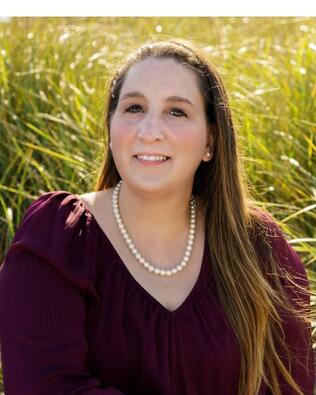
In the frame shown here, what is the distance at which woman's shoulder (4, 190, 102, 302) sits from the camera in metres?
2.41

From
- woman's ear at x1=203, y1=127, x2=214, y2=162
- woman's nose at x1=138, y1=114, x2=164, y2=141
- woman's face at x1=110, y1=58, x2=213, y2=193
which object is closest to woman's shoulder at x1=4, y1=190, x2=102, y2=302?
woman's face at x1=110, y1=58, x2=213, y2=193

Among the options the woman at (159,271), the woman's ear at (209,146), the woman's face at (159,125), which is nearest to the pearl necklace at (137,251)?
the woman at (159,271)

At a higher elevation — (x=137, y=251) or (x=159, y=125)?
(x=159, y=125)

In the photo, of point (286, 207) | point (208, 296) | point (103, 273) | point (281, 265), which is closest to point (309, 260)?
point (286, 207)

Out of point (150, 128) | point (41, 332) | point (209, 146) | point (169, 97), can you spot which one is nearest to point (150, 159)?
point (150, 128)

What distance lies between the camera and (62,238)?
8.02 ft

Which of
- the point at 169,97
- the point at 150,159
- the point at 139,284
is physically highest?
the point at 169,97

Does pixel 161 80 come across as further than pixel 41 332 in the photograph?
Yes

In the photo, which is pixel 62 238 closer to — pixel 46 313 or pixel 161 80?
pixel 46 313

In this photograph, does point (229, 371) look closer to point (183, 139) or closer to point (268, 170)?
point (183, 139)

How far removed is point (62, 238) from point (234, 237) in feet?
1.86

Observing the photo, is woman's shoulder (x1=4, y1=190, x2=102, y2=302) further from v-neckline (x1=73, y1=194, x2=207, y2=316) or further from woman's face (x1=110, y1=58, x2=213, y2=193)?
woman's face (x1=110, y1=58, x2=213, y2=193)

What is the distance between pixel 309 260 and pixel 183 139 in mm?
1196

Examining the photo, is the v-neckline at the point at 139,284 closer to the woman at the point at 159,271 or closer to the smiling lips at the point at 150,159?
the woman at the point at 159,271
